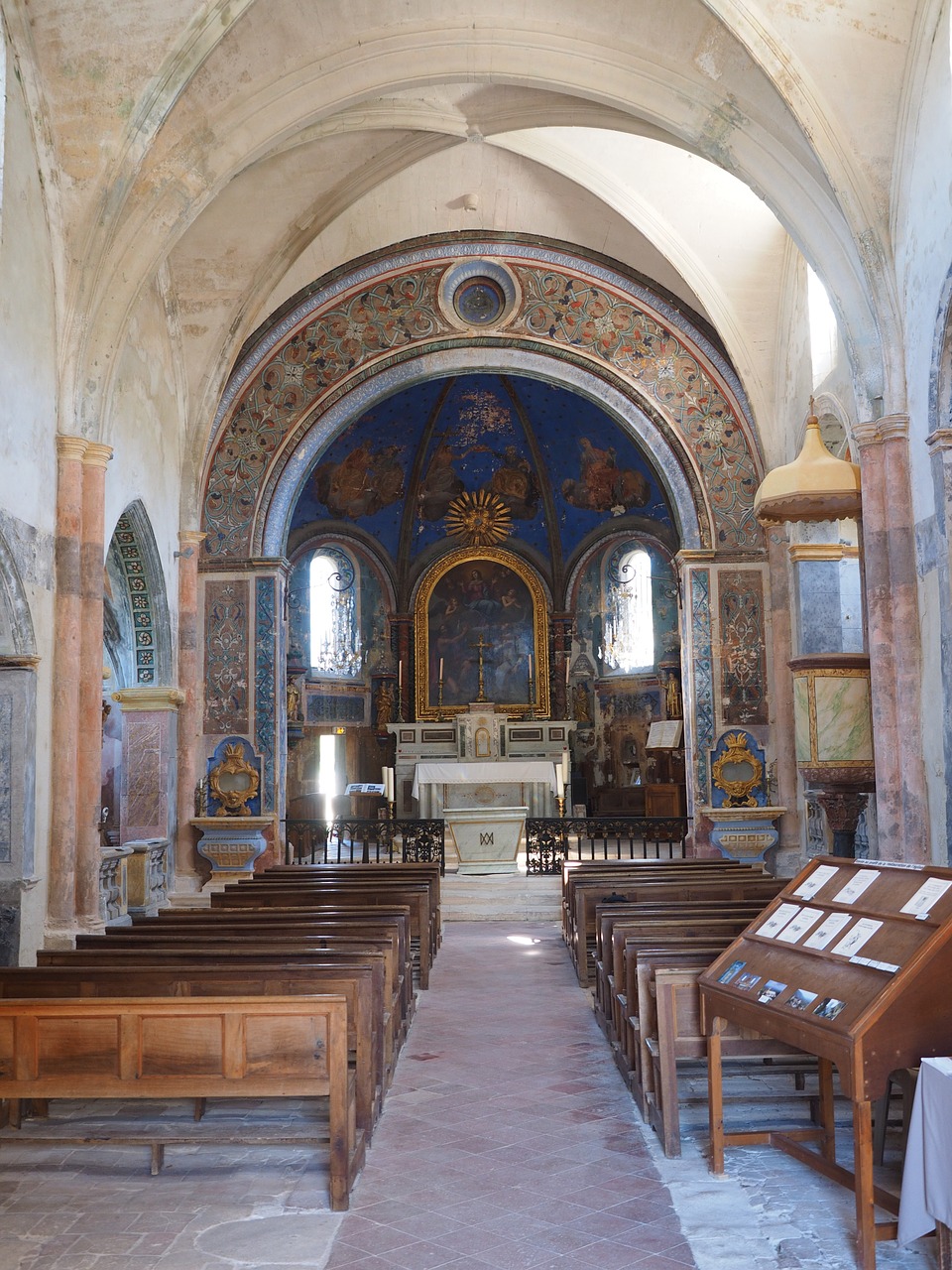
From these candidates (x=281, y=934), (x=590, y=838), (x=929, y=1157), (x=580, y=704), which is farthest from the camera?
(x=580, y=704)

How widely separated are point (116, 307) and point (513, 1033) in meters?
7.80

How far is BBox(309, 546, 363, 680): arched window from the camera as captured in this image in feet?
78.1

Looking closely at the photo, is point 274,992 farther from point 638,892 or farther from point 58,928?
point 58,928

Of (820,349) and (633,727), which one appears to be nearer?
(820,349)

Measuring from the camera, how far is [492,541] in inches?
956

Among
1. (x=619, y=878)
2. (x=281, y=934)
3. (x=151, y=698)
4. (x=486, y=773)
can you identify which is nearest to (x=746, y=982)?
(x=281, y=934)

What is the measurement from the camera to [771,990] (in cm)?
482

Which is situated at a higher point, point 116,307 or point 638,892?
point 116,307

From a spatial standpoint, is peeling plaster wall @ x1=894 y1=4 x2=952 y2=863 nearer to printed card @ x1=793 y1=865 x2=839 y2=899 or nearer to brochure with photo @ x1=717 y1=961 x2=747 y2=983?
printed card @ x1=793 y1=865 x2=839 y2=899

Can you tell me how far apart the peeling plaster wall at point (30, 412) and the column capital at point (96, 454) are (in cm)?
36

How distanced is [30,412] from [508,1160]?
772cm

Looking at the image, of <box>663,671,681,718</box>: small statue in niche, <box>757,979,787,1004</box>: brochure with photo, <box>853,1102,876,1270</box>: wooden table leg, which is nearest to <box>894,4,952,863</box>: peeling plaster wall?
<box>757,979,787,1004</box>: brochure with photo

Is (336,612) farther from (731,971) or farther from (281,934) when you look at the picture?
(731,971)

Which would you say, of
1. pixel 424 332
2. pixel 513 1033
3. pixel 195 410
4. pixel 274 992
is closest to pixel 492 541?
pixel 424 332
